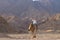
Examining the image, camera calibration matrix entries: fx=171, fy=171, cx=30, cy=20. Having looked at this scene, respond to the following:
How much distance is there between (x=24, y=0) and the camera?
258 inches

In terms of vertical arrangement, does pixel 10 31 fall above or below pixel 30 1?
below

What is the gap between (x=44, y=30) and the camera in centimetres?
654

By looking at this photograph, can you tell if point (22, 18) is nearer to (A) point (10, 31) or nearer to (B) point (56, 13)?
(A) point (10, 31)

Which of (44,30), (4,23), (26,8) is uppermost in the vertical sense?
(26,8)

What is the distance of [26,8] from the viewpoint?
655 centimetres

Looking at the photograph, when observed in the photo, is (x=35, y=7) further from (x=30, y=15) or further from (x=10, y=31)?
(x=10, y=31)

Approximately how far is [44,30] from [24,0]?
138 cm

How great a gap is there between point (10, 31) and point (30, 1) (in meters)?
1.39

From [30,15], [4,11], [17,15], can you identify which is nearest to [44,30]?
[30,15]

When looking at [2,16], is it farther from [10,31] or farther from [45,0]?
[45,0]

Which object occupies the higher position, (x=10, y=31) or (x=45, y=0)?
(x=45, y=0)

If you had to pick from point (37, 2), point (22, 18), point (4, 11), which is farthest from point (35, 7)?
point (4, 11)

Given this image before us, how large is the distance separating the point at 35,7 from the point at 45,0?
48 centimetres

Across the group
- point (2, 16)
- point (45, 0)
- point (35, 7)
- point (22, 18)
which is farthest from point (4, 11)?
point (45, 0)
